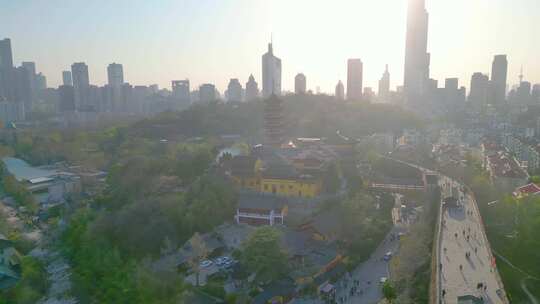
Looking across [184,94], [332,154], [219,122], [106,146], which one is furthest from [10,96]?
[332,154]

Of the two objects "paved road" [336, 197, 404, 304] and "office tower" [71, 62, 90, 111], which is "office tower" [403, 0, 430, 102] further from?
"paved road" [336, 197, 404, 304]

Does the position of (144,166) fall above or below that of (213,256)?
above

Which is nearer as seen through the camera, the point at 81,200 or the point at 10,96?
the point at 81,200

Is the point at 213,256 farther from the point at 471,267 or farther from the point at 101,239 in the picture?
the point at 471,267

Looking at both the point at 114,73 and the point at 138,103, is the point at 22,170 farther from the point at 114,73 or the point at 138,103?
the point at 114,73

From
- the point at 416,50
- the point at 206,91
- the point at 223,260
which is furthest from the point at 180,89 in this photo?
the point at 223,260

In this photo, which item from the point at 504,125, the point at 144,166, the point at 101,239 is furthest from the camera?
the point at 504,125
